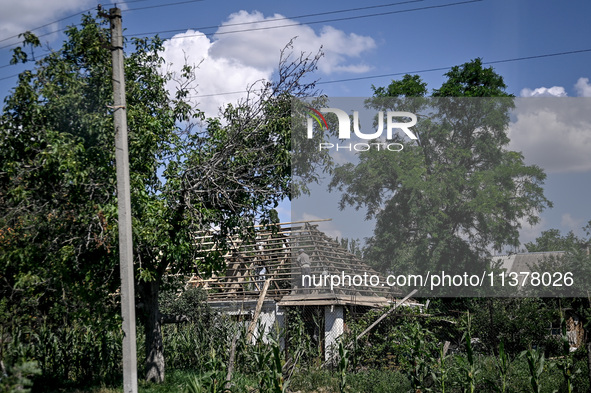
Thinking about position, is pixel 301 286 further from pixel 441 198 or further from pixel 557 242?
pixel 557 242

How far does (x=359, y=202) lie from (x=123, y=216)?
9.55m

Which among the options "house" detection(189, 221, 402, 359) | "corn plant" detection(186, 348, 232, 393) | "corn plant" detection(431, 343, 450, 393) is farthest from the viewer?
"house" detection(189, 221, 402, 359)

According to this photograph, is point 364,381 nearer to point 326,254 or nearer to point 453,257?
point 326,254

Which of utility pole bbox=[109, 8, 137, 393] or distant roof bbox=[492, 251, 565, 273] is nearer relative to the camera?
utility pole bbox=[109, 8, 137, 393]

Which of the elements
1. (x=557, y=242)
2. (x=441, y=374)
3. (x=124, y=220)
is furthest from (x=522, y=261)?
(x=124, y=220)

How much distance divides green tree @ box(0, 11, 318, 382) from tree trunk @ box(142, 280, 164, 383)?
0.02m

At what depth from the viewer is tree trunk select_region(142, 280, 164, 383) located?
12945mm

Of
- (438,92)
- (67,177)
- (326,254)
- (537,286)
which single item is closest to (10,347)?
(67,177)

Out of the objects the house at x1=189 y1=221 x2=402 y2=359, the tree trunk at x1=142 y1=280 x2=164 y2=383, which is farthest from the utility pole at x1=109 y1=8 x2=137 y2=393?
the house at x1=189 y1=221 x2=402 y2=359

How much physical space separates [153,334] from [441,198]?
1008cm

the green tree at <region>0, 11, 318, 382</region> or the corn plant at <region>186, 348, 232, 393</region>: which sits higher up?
the green tree at <region>0, 11, 318, 382</region>

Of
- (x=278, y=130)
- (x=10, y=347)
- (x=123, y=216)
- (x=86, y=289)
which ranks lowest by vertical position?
(x=10, y=347)

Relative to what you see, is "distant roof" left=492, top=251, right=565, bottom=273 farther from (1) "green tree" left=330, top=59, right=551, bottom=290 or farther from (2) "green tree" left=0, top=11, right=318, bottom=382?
(2) "green tree" left=0, top=11, right=318, bottom=382

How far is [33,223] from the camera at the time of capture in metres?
11.0
